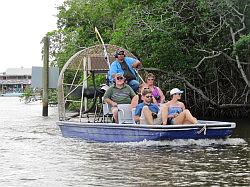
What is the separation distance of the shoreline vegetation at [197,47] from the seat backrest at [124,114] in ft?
15.7

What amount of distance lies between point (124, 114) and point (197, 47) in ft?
29.7

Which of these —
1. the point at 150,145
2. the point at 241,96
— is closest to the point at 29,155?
the point at 150,145

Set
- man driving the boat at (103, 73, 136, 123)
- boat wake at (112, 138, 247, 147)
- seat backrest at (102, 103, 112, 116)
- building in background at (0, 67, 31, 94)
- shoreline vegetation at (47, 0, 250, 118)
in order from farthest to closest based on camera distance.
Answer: building in background at (0, 67, 31, 94) < shoreline vegetation at (47, 0, 250, 118) < seat backrest at (102, 103, 112, 116) < man driving the boat at (103, 73, 136, 123) < boat wake at (112, 138, 247, 147)

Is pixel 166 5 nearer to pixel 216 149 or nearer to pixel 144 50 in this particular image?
pixel 144 50

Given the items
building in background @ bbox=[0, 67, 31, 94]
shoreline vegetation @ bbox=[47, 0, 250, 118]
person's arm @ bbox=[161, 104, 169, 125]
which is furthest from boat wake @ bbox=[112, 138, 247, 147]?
building in background @ bbox=[0, 67, 31, 94]

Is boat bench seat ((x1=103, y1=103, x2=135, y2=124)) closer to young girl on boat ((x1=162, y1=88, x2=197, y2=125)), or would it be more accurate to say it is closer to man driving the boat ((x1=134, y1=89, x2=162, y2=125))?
man driving the boat ((x1=134, y1=89, x2=162, y2=125))

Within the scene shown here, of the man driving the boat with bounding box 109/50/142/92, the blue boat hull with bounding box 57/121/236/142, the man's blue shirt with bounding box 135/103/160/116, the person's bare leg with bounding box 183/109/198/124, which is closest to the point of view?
the blue boat hull with bounding box 57/121/236/142

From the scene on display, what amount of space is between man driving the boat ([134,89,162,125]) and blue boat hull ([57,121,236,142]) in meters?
0.43

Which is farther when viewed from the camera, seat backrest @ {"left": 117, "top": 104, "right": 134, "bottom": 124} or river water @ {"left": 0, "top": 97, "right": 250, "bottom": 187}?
seat backrest @ {"left": 117, "top": 104, "right": 134, "bottom": 124}

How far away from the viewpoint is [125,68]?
47.7 ft

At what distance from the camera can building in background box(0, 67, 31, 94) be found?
458ft

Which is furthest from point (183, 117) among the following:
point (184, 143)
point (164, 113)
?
point (184, 143)

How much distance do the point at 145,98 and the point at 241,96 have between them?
1151cm

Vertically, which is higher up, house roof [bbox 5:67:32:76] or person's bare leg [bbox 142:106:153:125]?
house roof [bbox 5:67:32:76]
